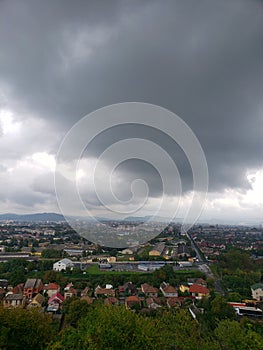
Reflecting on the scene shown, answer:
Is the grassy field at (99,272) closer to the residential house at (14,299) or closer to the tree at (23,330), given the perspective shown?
the residential house at (14,299)

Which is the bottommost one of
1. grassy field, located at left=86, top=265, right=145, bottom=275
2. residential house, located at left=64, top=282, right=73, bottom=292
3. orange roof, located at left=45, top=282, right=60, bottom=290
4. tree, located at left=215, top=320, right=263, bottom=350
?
grassy field, located at left=86, top=265, right=145, bottom=275

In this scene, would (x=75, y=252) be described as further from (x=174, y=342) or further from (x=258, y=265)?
(x=174, y=342)

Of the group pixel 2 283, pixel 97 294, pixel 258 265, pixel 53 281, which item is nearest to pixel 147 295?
A: pixel 97 294

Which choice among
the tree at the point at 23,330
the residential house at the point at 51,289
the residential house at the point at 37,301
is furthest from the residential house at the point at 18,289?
the tree at the point at 23,330

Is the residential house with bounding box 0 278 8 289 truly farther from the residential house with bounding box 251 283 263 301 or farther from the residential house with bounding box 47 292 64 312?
the residential house with bounding box 251 283 263 301

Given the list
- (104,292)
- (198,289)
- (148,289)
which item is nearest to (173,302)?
(148,289)

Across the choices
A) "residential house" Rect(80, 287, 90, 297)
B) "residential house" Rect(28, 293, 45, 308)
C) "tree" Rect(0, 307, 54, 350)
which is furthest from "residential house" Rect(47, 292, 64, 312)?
"tree" Rect(0, 307, 54, 350)

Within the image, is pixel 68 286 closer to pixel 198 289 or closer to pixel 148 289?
pixel 148 289
